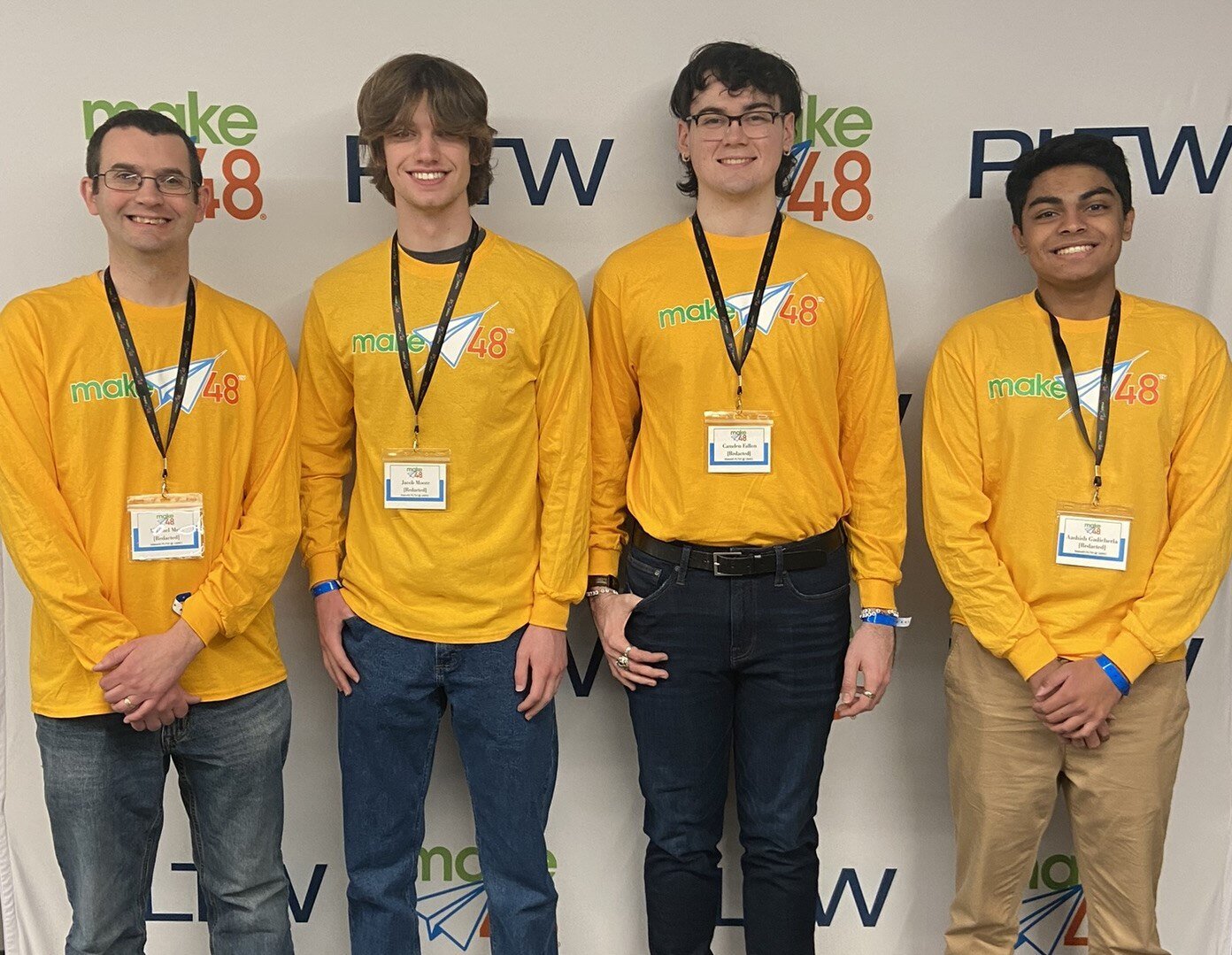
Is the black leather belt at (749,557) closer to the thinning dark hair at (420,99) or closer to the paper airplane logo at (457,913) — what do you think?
the thinning dark hair at (420,99)

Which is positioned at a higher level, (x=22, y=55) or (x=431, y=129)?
(x=22, y=55)

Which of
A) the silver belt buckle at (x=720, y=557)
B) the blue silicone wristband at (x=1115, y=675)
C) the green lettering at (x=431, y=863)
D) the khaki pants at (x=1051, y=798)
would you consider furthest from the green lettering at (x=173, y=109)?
the blue silicone wristband at (x=1115, y=675)

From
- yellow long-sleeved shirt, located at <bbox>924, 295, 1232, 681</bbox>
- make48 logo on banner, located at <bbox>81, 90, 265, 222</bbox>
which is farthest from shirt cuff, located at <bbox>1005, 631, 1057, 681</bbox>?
make48 logo on banner, located at <bbox>81, 90, 265, 222</bbox>

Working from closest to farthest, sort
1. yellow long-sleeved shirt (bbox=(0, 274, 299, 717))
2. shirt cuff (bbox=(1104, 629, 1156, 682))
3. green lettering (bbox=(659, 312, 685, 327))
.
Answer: yellow long-sleeved shirt (bbox=(0, 274, 299, 717)) → shirt cuff (bbox=(1104, 629, 1156, 682)) → green lettering (bbox=(659, 312, 685, 327))

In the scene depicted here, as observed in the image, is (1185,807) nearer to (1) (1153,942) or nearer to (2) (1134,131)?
(1) (1153,942)

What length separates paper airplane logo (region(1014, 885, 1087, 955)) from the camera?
2.63 m

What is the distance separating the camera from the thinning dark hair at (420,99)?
2035 millimetres

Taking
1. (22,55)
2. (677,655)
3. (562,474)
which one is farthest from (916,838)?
(22,55)

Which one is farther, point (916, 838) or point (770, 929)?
point (916, 838)

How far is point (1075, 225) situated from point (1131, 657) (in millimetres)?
884

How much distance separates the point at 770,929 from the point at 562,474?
3.45 ft

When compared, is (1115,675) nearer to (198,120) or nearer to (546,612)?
(546,612)

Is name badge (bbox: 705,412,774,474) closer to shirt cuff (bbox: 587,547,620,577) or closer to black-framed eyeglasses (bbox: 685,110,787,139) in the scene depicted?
shirt cuff (bbox: 587,547,620,577)

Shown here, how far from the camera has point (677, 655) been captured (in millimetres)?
2115
